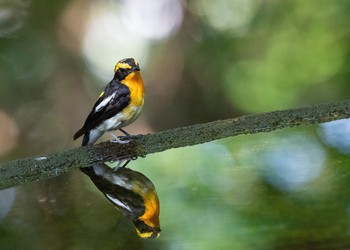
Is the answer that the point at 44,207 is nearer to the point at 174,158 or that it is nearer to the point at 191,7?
the point at 174,158

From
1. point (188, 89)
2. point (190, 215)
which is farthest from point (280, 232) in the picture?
point (188, 89)

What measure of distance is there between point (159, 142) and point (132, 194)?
648mm

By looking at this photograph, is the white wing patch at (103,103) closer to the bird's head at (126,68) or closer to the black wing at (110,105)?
the black wing at (110,105)

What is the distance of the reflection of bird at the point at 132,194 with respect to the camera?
2115 millimetres

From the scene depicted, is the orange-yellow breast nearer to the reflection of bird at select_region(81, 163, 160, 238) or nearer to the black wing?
the black wing

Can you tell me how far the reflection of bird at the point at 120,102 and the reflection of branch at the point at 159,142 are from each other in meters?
0.17

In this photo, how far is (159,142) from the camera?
3.00 meters

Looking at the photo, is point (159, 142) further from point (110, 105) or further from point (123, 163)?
point (110, 105)

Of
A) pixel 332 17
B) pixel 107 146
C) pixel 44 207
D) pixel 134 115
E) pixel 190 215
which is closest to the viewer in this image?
pixel 190 215

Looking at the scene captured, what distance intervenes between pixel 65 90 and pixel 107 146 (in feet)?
15.5

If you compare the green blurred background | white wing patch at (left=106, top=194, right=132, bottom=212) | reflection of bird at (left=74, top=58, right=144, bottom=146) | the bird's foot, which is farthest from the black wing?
the green blurred background

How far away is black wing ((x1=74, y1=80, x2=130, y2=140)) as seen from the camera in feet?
10.1

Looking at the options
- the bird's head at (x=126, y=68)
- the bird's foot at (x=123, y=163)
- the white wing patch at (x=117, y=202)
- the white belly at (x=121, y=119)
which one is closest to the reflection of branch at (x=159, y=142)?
the bird's foot at (x=123, y=163)

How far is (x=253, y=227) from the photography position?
2.00 m
